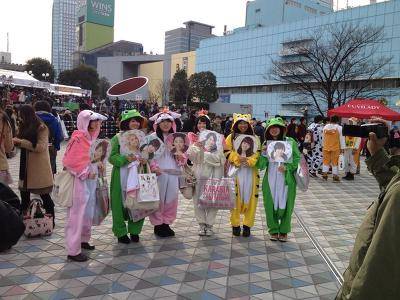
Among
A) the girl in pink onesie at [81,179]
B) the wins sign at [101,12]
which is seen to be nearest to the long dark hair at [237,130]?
the girl in pink onesie at [81,179]

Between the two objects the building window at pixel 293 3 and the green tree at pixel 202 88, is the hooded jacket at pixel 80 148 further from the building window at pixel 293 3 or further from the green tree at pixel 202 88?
the building window at pixel 293 3

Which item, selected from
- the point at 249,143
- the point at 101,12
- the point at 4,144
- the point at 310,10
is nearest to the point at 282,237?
the point at 249,143

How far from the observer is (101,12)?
354 feet

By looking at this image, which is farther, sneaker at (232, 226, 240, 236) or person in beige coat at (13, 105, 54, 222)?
sneaker at (232, 226, 240, 236)

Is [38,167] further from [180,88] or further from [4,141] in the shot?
[180,88]

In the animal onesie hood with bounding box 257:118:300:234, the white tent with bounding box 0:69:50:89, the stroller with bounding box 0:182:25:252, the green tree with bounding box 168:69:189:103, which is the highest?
the green tree with bounding box 168:69:189:103

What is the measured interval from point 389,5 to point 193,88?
87.6ft

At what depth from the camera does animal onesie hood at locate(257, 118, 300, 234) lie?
226 inches

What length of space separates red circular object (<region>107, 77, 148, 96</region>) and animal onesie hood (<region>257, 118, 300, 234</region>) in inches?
143

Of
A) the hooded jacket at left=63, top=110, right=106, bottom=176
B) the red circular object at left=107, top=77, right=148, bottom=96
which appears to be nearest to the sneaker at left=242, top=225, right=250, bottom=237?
the hooded jacket at left=63, top=110, right=106, bottom=176

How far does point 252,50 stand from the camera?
71.9 m

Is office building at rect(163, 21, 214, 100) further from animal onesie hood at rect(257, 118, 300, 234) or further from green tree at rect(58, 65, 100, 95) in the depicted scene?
animal onesie hood at rect(257, 118, 300, 234)

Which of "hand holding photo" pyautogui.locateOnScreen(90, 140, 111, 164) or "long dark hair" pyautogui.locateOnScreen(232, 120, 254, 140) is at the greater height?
"long dark hair" pyautogui.locateOnScreen(232, 120, 254, 140)

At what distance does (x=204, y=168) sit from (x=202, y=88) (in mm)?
53672
